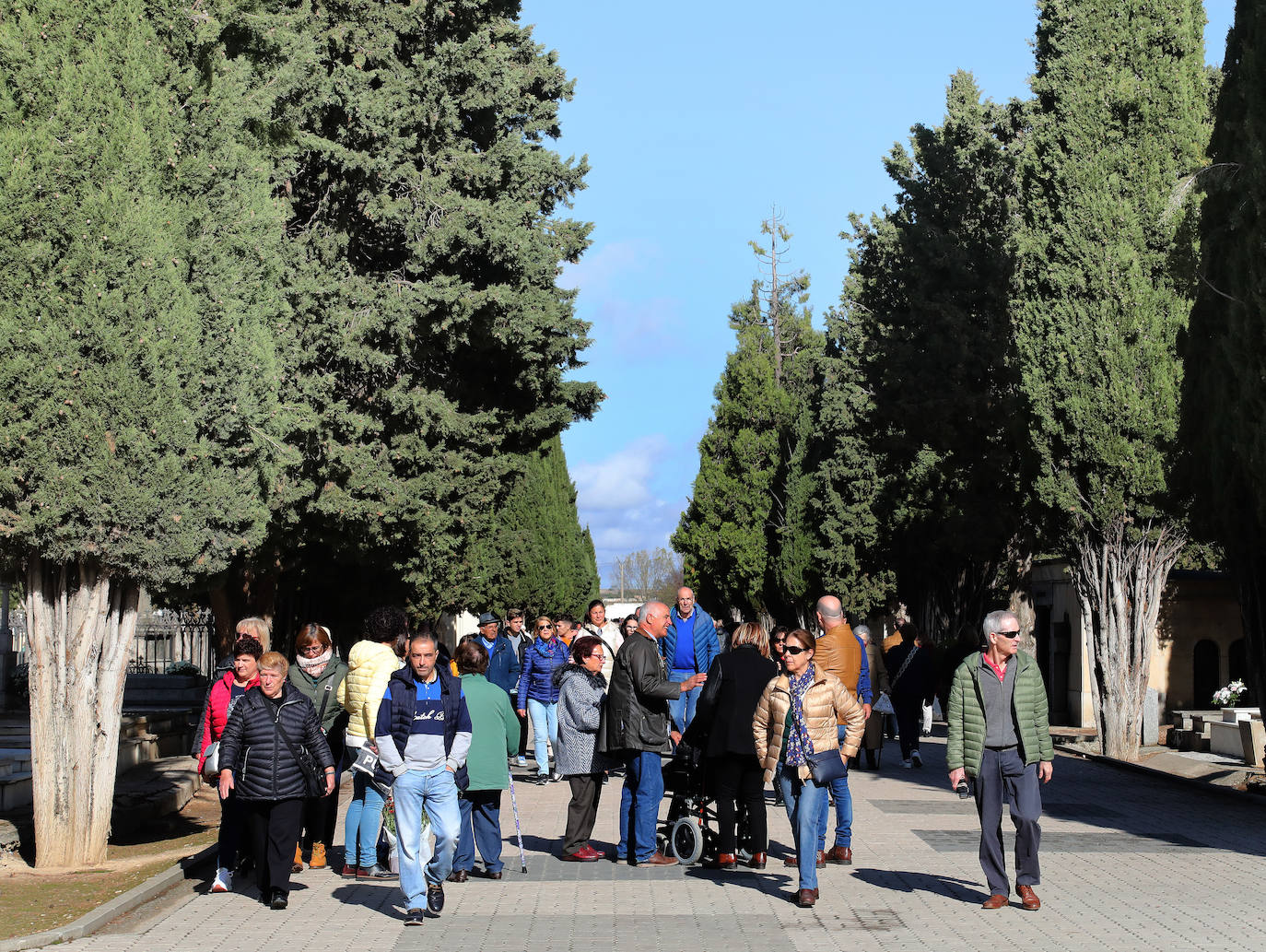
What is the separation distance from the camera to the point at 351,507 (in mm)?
18828

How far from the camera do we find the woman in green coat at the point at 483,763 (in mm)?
10406

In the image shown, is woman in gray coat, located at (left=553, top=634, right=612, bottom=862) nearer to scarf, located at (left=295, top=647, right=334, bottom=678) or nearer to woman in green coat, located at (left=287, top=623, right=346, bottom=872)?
woman in green coat, located at (left=287, top=623, right=346, bottom=872)

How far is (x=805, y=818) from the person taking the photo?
950cm

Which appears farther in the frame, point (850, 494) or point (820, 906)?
point (850, 494)

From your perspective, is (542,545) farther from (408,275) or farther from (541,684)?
(541,684)

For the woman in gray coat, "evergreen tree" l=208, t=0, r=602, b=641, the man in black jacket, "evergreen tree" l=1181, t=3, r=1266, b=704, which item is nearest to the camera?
the man in black jacket

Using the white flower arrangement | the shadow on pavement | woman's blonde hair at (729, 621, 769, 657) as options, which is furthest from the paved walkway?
the white flower arrangement

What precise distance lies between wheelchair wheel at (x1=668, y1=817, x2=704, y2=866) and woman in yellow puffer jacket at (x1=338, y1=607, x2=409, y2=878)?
7.19 feet

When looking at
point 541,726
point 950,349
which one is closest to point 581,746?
point 541,726

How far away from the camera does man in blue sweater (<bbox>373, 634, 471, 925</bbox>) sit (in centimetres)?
931

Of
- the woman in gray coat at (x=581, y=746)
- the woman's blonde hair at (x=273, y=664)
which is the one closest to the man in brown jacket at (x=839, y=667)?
the woman in gray coat at (x=581, y=746)

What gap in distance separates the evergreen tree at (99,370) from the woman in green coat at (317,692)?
3.48 ft

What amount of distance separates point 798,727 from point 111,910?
4.53 meters

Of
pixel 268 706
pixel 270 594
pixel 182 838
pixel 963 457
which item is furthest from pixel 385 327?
pixel 963 457
